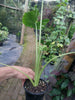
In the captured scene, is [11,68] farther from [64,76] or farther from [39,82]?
[64,76]

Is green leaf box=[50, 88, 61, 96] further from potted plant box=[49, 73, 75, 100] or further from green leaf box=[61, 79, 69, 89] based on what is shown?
green leaf box=[61, 79, 69, 89]

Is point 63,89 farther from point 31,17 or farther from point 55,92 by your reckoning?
point 31,17

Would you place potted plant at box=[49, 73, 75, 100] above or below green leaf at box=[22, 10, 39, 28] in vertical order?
below

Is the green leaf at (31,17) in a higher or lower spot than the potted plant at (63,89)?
higher

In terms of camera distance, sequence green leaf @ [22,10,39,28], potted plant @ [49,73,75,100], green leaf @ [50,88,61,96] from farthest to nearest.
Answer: green leaf @ [22,10,39,28]
green leaf @ [50,88,61,96]
potted plant @ [49,73,75,100]

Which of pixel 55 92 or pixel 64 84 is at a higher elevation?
pixel 64 84

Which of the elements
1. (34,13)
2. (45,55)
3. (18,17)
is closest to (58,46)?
(45,55)

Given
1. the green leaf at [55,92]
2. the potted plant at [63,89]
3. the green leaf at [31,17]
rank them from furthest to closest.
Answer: the green leaf at [31,17], the green leaf at [55,92], the potted plant at [63,89]

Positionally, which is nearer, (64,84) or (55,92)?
(64,84)

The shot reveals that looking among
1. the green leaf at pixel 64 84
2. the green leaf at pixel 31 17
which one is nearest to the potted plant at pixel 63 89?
the green leaf at pixel 64 84

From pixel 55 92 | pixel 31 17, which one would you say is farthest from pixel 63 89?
pixel 31 17

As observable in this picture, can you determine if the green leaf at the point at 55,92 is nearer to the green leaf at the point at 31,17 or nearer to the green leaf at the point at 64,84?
the green leaf at the point at 64,84

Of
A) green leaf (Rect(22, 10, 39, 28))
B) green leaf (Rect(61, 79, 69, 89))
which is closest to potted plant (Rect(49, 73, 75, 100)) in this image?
green leaf (Rect(61, 79, 69, 89))
